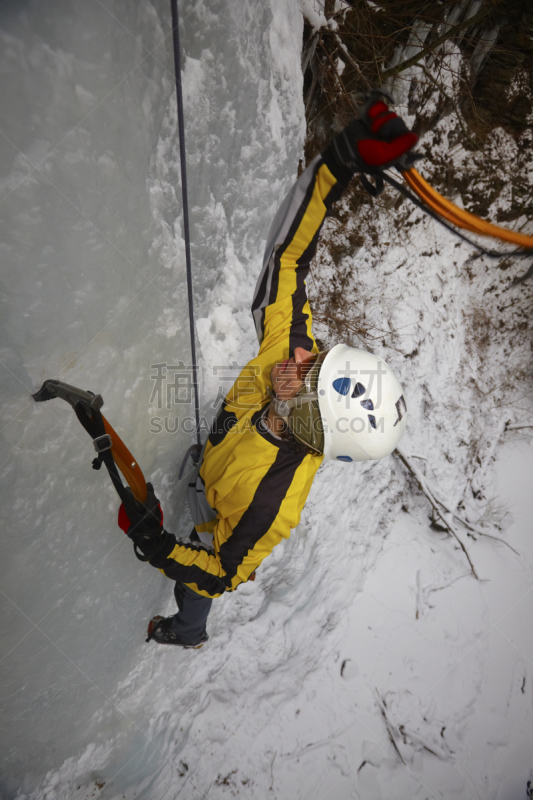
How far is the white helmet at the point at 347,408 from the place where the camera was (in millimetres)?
1788

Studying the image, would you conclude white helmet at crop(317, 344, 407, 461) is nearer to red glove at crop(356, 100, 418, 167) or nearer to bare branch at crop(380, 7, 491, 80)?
red glove at crop(356, 100, 418, 167)

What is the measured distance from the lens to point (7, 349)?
1135 mm

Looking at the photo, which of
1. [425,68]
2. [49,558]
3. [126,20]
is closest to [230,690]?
[49,558]

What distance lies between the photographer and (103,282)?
1404 mm

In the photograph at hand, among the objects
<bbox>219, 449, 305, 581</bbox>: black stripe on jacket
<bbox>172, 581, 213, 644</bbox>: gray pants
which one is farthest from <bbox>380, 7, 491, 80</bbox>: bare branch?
<bbox>172, 581, 213, 644</bbox>: gray pants

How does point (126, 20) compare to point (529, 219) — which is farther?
point (529, 219)

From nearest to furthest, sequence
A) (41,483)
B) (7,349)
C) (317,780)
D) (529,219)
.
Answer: (7,349), (41,483), (317,780), (529,219)

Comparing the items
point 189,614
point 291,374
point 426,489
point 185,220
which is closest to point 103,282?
point 185,220

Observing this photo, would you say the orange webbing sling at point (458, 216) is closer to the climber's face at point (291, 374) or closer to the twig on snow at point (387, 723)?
the climber's face at point (291, 374)

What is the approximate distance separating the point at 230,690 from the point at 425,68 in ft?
18.4

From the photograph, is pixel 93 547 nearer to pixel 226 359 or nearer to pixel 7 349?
pixel 7 349

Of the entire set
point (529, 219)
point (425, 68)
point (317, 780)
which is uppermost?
point (425, 68)

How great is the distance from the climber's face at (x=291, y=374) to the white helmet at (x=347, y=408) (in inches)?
1.3

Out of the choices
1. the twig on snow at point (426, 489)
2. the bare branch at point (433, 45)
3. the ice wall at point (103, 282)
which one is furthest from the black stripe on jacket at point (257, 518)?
the bare branch at point (433, 45)
